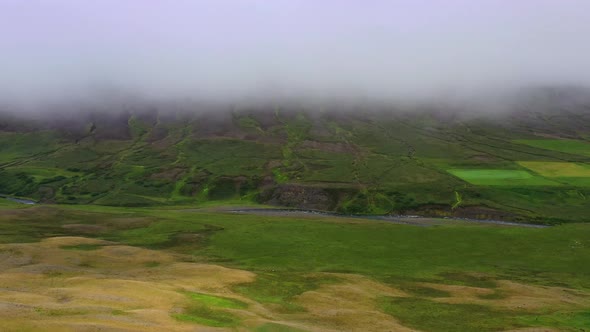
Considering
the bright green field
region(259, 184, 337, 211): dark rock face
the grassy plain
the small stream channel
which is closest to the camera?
the grassy plain

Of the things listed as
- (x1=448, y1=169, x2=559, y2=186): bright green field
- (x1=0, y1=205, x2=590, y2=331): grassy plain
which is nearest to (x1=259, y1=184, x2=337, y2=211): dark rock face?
(x1=0, y1=205, x2=590, y2=331): grassy plain

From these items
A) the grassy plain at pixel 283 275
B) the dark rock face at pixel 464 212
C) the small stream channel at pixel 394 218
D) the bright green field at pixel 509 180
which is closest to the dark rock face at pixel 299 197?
the small stream channel at pixel 394 218

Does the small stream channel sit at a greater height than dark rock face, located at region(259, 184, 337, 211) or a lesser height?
lesser

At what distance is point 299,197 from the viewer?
18625cm

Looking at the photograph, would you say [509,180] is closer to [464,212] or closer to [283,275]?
[464,212]

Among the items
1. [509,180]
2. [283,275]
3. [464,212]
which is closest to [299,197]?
[464,212]

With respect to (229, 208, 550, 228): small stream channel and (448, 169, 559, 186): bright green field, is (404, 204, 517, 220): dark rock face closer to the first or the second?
(229, 208, 550, 228): small stream channel

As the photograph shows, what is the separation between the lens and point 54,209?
5886 inches

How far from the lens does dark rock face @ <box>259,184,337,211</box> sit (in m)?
181

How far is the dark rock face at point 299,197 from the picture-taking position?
7126 inches

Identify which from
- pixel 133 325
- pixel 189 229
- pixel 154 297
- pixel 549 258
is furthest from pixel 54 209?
pixel 549 258

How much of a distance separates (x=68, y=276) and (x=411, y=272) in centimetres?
5656

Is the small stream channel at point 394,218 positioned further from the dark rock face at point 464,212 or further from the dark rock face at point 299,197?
the dark rock face at point 299,197

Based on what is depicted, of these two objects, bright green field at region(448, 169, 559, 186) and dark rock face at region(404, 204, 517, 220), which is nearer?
dark rock face at region(404, 204, 517, 220)
